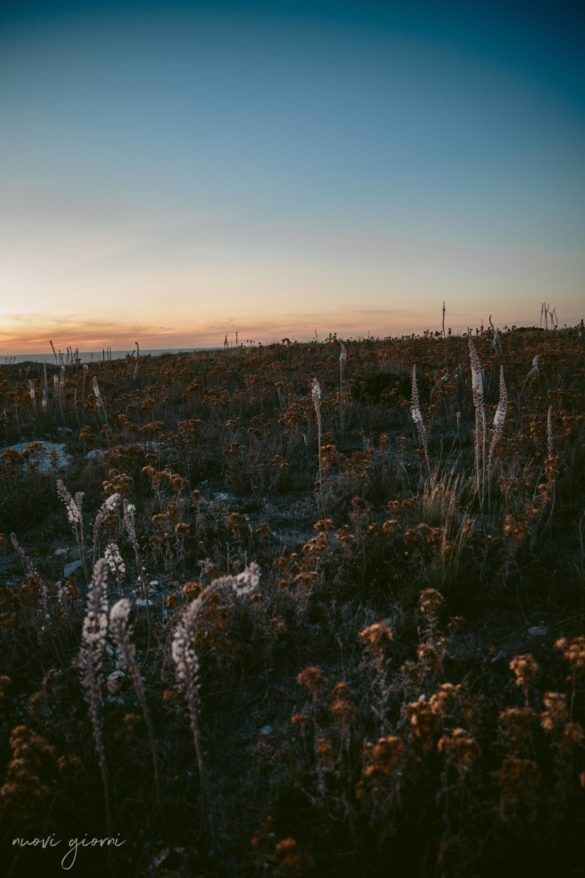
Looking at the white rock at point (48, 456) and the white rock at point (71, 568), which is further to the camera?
the white rock at point (48, 456)

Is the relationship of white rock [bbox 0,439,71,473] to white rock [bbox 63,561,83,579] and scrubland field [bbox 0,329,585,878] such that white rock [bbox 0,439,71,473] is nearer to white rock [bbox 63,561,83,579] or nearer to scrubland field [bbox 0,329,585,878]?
scrubland field [bbox 0,329,585,878]

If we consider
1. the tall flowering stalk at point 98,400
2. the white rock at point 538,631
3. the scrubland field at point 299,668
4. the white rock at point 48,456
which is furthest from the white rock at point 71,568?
the white rock at point 538,631

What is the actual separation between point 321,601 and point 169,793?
146 cm

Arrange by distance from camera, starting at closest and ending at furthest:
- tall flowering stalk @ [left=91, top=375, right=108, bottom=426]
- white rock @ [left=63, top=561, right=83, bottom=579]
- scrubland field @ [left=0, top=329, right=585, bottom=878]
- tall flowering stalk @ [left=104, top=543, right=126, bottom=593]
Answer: scrubland field @ [left=0, top=329, right=585, bottom=878]
tall flowering stalk @ [left=104, top=543, right=126, bottom=593]
white rock @ [left=63, top=561, right=83, bottom=579]
tall flowering stalk @ [left=91, top=375, right=108, bottom=426]

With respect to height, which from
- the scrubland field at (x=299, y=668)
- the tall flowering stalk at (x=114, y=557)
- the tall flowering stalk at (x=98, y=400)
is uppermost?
the tall flowering stalk at (x=98, y=400)

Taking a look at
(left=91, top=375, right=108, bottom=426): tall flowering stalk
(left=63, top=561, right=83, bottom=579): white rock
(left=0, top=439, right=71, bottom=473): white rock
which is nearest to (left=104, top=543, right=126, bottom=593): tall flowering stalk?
(left=63, top=561, right=83, bottom=579): white rock

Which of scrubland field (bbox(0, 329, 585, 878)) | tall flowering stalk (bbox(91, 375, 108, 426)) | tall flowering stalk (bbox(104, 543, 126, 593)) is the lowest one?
scrubland field (bbox(0, 329, 585, 878))

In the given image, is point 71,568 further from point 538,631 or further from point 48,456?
point 538,631

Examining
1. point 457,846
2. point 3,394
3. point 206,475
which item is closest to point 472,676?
point 457,846

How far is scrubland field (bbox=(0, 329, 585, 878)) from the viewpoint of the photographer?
2.00m

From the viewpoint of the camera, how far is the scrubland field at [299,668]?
200 cm

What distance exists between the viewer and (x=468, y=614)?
3359 millimetres

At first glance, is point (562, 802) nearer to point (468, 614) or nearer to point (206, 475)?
point (468, 614)

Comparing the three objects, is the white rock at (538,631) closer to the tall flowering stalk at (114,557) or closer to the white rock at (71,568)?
the tall flowering stalk at (114,557)
